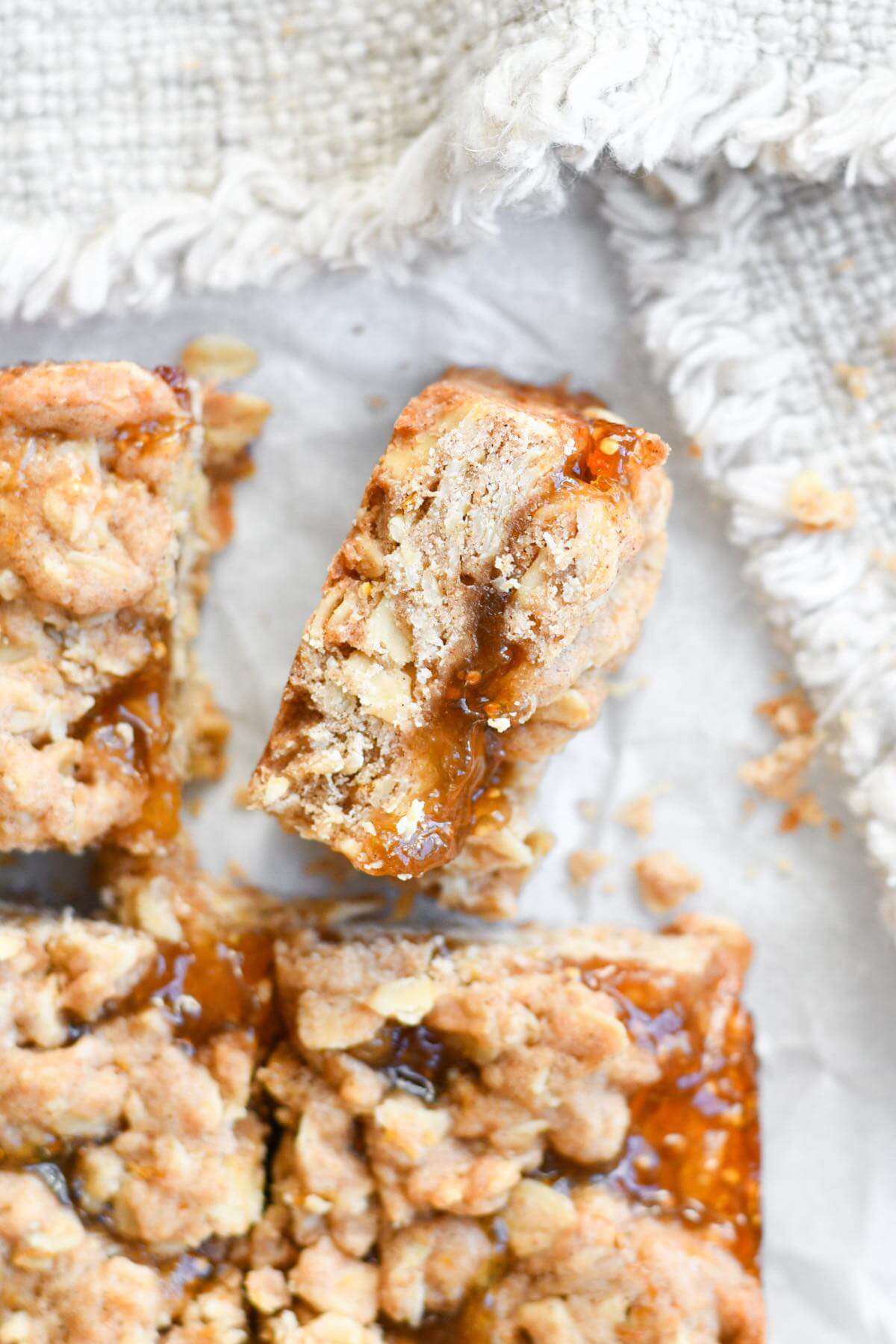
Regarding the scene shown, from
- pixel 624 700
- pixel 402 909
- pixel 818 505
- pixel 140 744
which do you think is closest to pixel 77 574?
pixel 140 744

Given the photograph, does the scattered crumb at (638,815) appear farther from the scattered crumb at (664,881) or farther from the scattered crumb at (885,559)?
the scattered crumb at (885,559)

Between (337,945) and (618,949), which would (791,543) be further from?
(337,945)

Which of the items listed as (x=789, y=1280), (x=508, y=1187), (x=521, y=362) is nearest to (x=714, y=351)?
(x=521, y=362)

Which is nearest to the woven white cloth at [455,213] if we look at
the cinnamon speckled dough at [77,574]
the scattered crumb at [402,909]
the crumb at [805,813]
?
the crumb at [805,813]

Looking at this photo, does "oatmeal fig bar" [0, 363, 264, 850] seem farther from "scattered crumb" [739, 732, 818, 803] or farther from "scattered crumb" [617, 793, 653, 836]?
"scattered crumb" [739, 732, 818, 803]

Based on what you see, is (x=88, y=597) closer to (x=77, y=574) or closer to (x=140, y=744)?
(x=77, y=574)

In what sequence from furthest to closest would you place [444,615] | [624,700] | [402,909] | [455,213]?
[624,700] < [402,909] < [455,213] < [444,615]

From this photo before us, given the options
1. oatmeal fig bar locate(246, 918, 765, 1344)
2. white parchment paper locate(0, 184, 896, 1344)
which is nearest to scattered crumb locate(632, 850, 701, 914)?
white parchment paper locate(0, 184, 896, 1344)

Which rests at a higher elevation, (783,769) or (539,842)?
(783,769)
